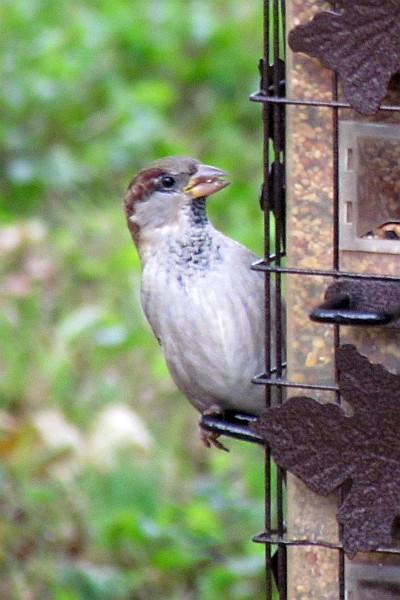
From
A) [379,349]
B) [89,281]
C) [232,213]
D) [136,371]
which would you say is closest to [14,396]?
[136,371]

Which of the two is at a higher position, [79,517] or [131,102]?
[131,102]

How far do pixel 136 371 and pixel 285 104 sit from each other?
3025 mm

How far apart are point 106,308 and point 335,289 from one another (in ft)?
10.5

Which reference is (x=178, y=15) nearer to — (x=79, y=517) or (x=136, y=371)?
(x=136, y=371)

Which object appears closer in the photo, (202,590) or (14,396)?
(202,590)

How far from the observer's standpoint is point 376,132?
3.11m

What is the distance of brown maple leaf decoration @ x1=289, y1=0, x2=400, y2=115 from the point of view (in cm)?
287

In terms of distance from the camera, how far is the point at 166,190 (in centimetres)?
390

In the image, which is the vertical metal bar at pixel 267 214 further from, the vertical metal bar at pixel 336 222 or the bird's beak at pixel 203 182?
the bird's beak at pixel 203 182

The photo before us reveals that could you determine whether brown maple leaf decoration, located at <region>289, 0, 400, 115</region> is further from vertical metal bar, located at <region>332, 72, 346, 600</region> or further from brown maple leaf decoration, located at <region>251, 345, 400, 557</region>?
brown maple leaf decoration, located at <region>251, 345, 400, 557</region>

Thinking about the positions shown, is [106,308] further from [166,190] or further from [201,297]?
[201,297]

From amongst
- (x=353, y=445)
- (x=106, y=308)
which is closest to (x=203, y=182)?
(x=353, y=445)

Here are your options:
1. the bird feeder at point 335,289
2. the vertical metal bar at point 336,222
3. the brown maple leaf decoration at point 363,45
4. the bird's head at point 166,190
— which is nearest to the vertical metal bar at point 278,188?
the bird feeder at point 335,289

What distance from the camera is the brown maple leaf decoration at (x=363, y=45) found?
287 centimetres
